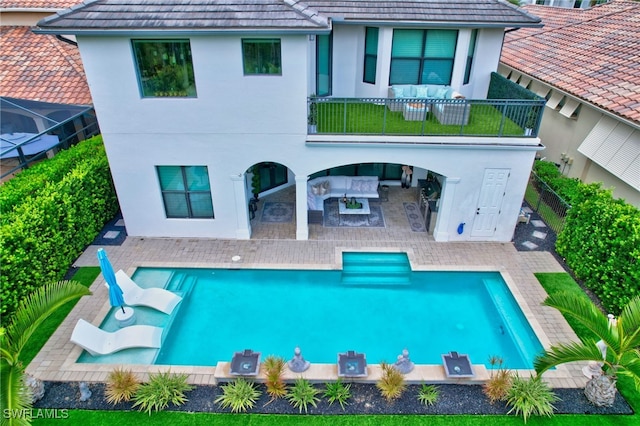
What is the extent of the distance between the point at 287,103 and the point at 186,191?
4.84m

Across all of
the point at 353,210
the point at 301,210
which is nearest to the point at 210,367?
the point at 301,210

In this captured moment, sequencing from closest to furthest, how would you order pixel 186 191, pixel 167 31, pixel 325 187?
pixel 167 31
pixel 186 191
pixel 325 187

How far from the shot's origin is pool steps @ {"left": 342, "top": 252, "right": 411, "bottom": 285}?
516 inches

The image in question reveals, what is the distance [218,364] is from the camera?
9.52 m

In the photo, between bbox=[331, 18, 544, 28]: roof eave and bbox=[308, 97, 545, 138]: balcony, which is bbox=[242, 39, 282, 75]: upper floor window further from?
bbox=[331, 18, 544, 28]: roof eave

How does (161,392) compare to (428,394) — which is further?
(428,394)

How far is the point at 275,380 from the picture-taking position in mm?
9023

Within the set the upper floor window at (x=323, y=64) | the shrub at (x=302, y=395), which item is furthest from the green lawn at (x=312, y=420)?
the upper floor window at (x=323, y=64)

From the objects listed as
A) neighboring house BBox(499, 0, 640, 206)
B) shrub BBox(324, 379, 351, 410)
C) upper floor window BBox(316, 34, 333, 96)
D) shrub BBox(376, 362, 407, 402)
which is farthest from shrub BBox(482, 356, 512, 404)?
upper floor window BBox(316, 34, 333, 96)

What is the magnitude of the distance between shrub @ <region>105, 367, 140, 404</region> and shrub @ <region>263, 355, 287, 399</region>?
9.63ft

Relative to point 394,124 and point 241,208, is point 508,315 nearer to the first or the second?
point 394,124

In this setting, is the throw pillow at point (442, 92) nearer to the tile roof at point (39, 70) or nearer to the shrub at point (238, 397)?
the shrub at point (238, 397)

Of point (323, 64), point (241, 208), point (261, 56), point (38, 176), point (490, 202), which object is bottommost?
point (241, 208)

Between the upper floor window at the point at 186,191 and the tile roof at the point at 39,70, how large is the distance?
6.39 m
